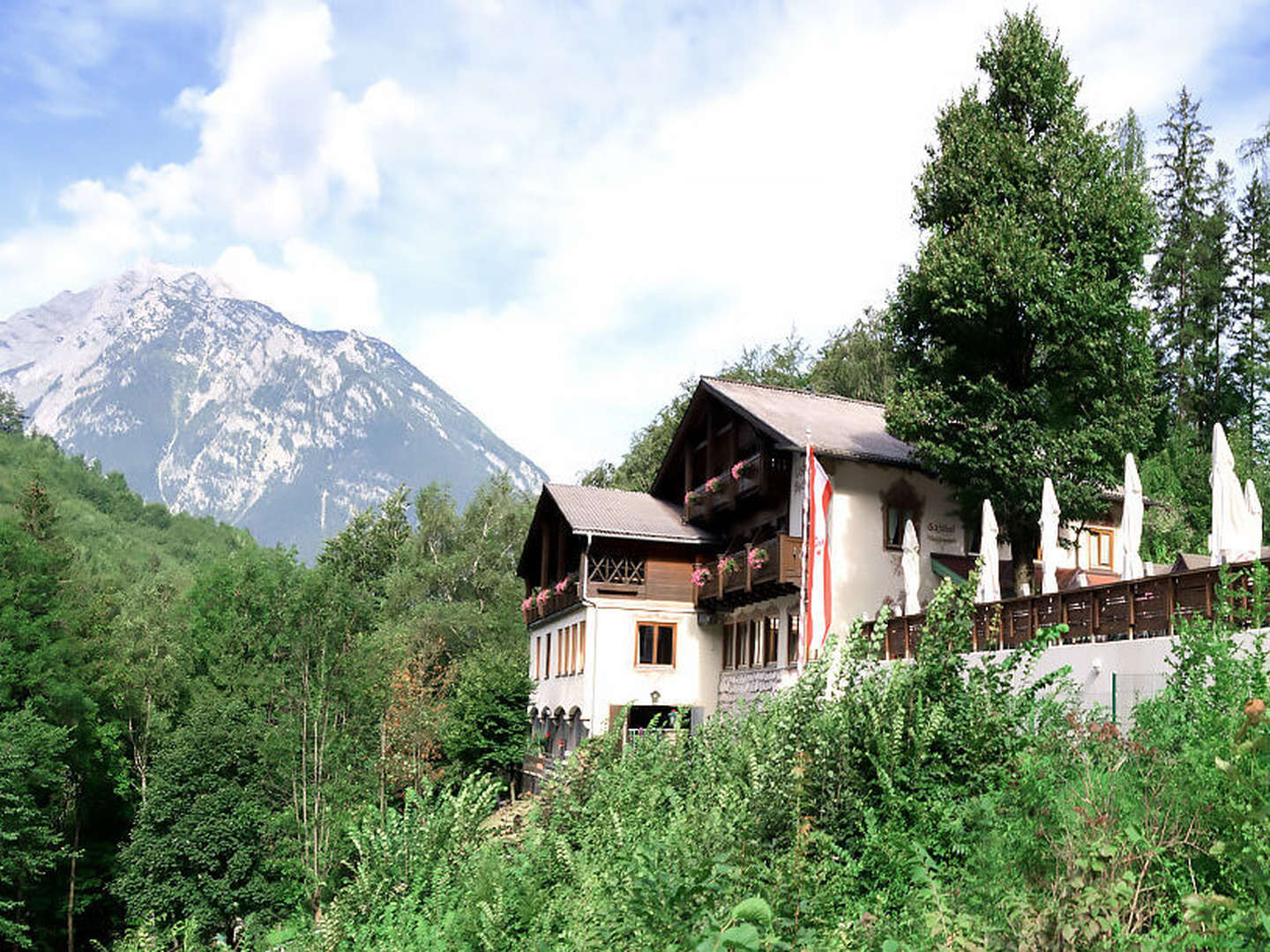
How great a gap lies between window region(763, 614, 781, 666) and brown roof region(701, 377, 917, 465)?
5183 mm

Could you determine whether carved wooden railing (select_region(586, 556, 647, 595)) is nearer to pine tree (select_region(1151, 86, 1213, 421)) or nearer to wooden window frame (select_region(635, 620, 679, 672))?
wooden window frame (select_region(635, 620, 679, 672))

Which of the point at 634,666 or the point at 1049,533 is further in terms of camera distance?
the point at 634,666

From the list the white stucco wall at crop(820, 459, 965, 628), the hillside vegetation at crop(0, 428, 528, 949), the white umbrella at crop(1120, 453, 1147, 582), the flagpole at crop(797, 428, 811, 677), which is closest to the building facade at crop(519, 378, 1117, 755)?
the white stucco wall at crop(820, 459, 965, 628)

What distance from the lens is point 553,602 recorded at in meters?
37.5

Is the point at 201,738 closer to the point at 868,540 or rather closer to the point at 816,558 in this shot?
the point at 868,540

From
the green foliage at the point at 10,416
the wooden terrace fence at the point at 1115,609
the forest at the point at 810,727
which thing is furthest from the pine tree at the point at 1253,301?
the green foliage at the point at 10,416

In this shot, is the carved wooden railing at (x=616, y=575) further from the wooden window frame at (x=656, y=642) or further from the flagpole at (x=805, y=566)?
the flagpole at (x=805, y=566)

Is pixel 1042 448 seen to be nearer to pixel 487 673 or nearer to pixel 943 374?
pixel 943 374

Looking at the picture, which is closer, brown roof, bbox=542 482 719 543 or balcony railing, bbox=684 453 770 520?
balcony railing, bbox=684 453 770 520

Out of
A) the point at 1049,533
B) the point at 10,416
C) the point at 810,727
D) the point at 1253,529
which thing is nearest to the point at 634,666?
the point at 1049,533

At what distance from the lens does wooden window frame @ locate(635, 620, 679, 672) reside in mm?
33812

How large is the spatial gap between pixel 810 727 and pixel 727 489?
71.9 feet

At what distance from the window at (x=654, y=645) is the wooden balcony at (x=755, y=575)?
1.43m

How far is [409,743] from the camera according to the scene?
42875 millimetres
